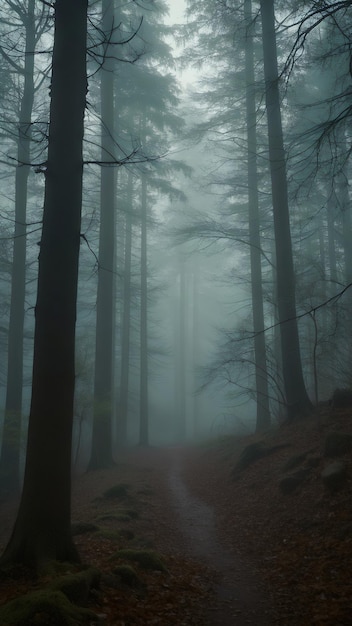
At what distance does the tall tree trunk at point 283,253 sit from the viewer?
10578 mm

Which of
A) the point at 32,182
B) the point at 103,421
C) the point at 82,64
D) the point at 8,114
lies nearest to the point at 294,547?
the point at 82,64

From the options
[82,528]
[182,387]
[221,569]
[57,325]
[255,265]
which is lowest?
[221,569]

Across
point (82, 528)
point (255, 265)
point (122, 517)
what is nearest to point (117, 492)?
point (122, 517)

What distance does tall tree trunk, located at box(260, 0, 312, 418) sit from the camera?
10578mm

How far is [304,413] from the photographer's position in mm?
10258

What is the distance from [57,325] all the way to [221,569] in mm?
3950

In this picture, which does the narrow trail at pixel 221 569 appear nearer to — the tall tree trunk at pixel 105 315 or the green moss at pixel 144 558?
the green moss at pixel 144 558

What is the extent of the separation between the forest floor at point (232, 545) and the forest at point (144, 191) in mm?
455

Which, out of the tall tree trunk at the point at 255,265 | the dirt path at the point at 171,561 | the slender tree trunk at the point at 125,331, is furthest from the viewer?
the slender tree trunk at the point at 125,331

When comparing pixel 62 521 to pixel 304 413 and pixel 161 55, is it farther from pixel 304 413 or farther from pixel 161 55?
pixel 161 55

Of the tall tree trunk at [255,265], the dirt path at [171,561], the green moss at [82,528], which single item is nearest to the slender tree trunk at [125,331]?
the tall tree trunk at [255,265]

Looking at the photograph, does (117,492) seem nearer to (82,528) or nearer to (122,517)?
(122,517)

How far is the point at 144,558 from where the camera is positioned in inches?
209

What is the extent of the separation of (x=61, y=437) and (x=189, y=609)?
7.45ft
